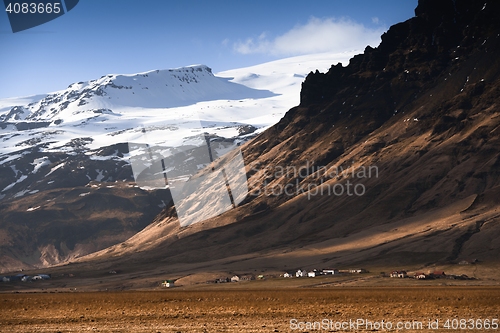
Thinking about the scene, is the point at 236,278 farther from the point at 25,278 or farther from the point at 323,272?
the point at 25,278

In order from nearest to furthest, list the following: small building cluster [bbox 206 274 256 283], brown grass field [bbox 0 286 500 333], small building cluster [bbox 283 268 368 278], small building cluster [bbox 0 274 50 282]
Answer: brown grass field [bbox 0 286 500 333], small building cluster [bbox 283 268 368 278], small building cluster [bbox 206 274 256 283], small building cluster [bbox 0 274 50 282]

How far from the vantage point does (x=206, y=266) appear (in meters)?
189

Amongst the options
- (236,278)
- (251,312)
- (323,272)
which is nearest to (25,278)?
(236,278)

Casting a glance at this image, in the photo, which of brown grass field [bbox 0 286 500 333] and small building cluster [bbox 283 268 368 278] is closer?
brown grass field [bbox 0 286 500 333]

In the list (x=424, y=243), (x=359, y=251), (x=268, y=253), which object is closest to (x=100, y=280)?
(x=268, y=253)

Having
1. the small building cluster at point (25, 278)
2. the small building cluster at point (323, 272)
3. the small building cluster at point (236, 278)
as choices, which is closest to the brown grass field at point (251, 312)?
the small building cluster at point (323, 272)

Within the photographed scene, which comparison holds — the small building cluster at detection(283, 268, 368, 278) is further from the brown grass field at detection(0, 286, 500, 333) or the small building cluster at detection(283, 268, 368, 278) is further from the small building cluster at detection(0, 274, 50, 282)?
the small building cluster at detection(0, 274, 50, 282)

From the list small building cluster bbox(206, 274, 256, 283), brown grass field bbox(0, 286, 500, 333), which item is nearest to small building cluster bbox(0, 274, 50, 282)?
small building cluster bbox(206, 274, 256, 283)

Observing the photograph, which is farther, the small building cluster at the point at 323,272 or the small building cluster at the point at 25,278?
the small building cluster at the point at 25,278

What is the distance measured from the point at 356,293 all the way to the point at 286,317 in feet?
68.1

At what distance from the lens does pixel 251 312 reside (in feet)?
188

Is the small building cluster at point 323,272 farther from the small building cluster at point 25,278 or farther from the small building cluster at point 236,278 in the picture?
the small building cluster at point 25,278

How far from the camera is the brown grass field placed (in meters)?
49.3

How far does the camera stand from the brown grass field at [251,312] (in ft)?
162
